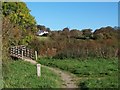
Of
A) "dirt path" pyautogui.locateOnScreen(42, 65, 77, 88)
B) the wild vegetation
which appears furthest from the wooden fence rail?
"dirt path" pyautogui.locateOnScreen(42, 65, 77, 88)

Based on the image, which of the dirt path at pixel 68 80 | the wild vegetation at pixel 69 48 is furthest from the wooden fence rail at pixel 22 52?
the dirt path at pixel 68 80

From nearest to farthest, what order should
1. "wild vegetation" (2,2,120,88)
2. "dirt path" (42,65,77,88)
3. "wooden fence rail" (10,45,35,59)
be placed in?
"dirt path" (42,65,77,88) < "wild vegetation" (2,2,120,88) < "wooden fence rail" (10,45,35,59)

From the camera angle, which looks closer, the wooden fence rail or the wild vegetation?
the wild vegetation

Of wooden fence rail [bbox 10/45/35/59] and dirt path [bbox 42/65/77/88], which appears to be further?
wooden fence rail [bbox 10/45/35/59]

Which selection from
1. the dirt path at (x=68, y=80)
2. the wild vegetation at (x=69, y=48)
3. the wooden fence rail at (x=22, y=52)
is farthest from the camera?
the wooden fence rail at (x=22, y=52)

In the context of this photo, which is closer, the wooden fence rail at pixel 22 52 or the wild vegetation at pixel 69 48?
the wild vegetation at pixel 69 48

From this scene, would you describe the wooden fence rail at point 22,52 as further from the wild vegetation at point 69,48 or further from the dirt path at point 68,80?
the dirt path at point 68,80

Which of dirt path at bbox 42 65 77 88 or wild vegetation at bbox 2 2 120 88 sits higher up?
wild vegetation at bbox 2 2 120 88

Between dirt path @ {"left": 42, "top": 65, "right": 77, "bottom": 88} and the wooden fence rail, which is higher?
the wooden fence rail

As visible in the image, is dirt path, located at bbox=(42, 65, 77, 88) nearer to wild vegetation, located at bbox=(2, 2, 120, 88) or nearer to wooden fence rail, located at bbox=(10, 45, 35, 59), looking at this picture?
wild vegetation, located at bbox=(2, 2, 120, 88)

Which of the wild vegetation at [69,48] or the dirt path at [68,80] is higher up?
the wild vegetation at [69,48]

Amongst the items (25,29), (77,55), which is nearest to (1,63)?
(77,55)

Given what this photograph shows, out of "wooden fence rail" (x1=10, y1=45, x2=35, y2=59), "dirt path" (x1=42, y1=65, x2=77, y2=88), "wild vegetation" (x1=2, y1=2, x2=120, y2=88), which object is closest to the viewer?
"dirt path" (x1=42, y1=65, x2=77, y2=88)

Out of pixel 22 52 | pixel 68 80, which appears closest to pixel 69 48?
pixel 22 52
